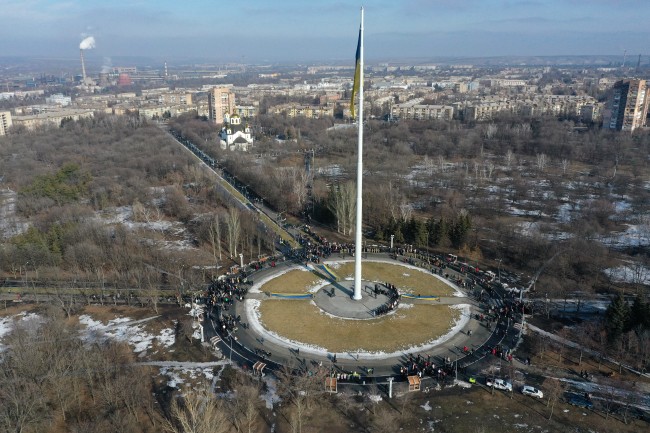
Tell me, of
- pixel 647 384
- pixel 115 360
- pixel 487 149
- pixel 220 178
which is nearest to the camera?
pixel 647 384

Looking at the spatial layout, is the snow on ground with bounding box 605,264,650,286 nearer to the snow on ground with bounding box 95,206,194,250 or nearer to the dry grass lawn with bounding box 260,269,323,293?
the dry grass lawn with bounding box 260,269,323,293

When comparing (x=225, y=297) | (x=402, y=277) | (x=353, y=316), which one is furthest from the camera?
(x=402, y=277)

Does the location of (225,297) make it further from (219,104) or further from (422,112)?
(422,112)

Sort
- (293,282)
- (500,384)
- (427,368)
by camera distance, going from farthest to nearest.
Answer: (293,282)
(427,368)
(500,384)

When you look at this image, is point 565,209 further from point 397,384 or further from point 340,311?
point 397,384

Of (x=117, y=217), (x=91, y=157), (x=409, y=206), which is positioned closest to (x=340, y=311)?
(x=409, y=206)

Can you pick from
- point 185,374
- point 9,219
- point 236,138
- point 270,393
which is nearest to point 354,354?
point 270,393
